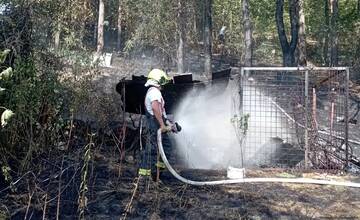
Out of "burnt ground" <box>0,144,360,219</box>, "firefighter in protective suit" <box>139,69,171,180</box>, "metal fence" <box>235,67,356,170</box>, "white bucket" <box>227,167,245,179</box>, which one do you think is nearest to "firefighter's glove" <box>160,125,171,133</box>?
"firefighter in protective suit" <box>139,69,171,180</box>

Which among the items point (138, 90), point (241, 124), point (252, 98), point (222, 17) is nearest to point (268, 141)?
point (252, 98)

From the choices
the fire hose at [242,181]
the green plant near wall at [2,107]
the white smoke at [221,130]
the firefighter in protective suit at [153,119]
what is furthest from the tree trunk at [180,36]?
the green plant near wall at [2,107]

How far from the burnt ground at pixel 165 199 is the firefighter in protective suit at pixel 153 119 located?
0.25 meters

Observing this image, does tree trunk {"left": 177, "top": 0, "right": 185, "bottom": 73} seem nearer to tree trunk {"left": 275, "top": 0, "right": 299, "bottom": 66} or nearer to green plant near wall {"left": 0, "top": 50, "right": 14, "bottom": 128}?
tree trunk {"left": 275, "top": 0, "right": 299, "bottom": 66}

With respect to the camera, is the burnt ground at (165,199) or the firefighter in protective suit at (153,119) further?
the firefighter in protective suit at (153,119)

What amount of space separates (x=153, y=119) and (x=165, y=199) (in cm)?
146

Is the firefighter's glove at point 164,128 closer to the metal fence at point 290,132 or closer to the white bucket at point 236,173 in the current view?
the white bucket at point 236,173

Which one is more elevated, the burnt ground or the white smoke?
the white smoke

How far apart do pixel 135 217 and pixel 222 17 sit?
25.7 metres

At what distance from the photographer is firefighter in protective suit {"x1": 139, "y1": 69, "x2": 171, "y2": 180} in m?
6.91

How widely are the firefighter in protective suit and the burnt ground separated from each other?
0.82 feet

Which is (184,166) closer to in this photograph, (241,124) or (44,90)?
(241,124)

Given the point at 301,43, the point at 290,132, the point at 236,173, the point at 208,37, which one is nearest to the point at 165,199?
the point at 236,173

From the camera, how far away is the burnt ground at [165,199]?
18.2 feet
